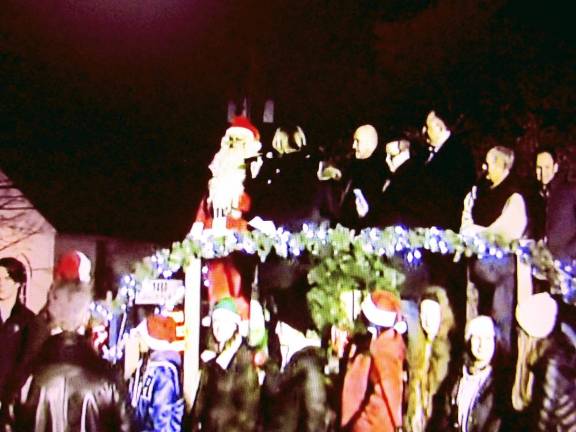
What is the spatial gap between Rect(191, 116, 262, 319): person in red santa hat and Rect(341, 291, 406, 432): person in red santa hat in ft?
1.10

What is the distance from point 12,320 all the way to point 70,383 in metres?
0.25

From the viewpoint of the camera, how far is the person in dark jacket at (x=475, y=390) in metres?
2.34

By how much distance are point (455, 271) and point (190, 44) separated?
989 mm

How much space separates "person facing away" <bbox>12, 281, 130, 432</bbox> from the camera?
244 cm

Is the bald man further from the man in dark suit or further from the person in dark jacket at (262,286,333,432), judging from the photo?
the person in dark jacket at (262,286,333,432)

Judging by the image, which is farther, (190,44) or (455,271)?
(190,44)

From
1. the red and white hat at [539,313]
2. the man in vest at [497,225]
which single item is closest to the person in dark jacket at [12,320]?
the man in vest at [497,225]

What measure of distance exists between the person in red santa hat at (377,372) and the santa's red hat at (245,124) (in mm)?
553

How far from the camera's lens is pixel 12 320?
2.49m

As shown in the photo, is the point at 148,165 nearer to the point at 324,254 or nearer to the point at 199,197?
the point at 199,197

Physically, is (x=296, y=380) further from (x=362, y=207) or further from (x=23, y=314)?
(x=23, y=314)

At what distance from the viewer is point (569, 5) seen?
2.43 meters

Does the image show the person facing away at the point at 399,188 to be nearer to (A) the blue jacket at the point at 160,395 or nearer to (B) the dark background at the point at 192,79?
(B) the dark background at the point at 192,79

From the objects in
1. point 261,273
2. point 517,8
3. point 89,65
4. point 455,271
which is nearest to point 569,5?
point 517,8
